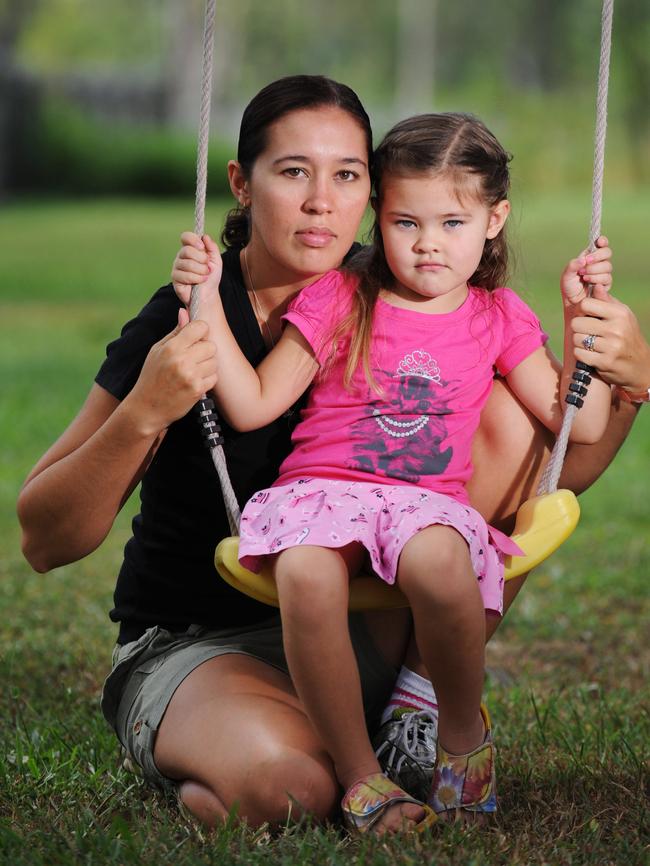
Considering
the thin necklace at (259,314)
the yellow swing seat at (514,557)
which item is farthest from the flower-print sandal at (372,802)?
the thin necklace at (259,314)

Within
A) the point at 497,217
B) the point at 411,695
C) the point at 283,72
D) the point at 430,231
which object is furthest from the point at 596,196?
the point at 283,72

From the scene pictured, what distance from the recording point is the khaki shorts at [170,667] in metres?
2.95

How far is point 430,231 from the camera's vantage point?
2887 millimetres

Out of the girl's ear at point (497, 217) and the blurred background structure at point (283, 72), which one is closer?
the girl's ear at point (497, 217)

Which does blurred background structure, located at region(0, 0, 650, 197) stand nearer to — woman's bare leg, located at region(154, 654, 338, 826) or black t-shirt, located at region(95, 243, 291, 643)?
black t-shirt, located at region(95, 243, 291, 643)

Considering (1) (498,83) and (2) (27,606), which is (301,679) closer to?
(2) (27,606)

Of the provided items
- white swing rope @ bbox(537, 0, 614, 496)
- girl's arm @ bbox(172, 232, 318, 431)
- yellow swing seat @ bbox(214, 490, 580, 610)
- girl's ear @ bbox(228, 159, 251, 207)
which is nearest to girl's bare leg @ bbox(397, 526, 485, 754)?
yellow swing seat @ bbox(214, 490, 580, 610)

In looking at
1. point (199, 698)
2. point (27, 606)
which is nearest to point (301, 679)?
point (199, 698)

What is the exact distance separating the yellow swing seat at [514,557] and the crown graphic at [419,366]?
0.33 m

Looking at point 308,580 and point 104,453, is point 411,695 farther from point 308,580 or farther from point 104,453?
point 104,453

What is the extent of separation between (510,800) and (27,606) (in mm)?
2554

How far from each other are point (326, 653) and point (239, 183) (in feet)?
3.44

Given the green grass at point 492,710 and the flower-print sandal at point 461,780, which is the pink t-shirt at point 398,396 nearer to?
the green grass at point 492,710

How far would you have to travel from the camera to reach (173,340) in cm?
275
